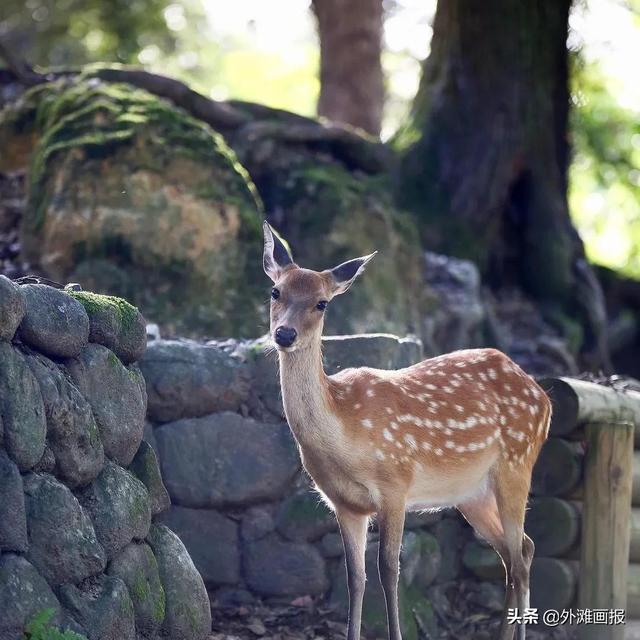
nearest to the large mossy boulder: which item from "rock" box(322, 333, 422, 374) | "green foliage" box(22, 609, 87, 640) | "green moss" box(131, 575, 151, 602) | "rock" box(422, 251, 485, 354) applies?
"rock" box(322, 333, 422, 374)

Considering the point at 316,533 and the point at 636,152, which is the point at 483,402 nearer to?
the point at 316,533

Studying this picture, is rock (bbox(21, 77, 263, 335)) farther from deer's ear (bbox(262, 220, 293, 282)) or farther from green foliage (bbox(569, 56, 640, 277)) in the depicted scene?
green foliage (bbox(569, 56, 640, 277))

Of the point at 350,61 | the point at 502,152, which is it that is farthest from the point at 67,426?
the point at 350,61

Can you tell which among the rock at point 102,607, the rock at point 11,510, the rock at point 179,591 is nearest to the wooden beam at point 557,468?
the rock at point 179,591

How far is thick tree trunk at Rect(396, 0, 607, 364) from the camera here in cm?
1323

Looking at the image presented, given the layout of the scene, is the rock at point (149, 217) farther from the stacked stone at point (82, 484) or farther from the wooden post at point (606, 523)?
the wooden post at point (606, 523)

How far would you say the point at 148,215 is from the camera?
376 inches

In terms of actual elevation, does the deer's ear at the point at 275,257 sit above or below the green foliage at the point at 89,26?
below

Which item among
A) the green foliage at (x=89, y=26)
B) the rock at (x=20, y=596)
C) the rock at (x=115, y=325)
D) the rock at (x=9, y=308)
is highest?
the green foliage at (x=89, y=26)

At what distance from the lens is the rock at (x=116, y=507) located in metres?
5.83

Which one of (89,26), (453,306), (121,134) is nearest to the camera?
(121,134)

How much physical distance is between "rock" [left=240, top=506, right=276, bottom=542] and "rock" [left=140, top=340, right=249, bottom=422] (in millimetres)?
664

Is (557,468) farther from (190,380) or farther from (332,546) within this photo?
(190,380)

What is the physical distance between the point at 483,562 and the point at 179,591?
2.64m
